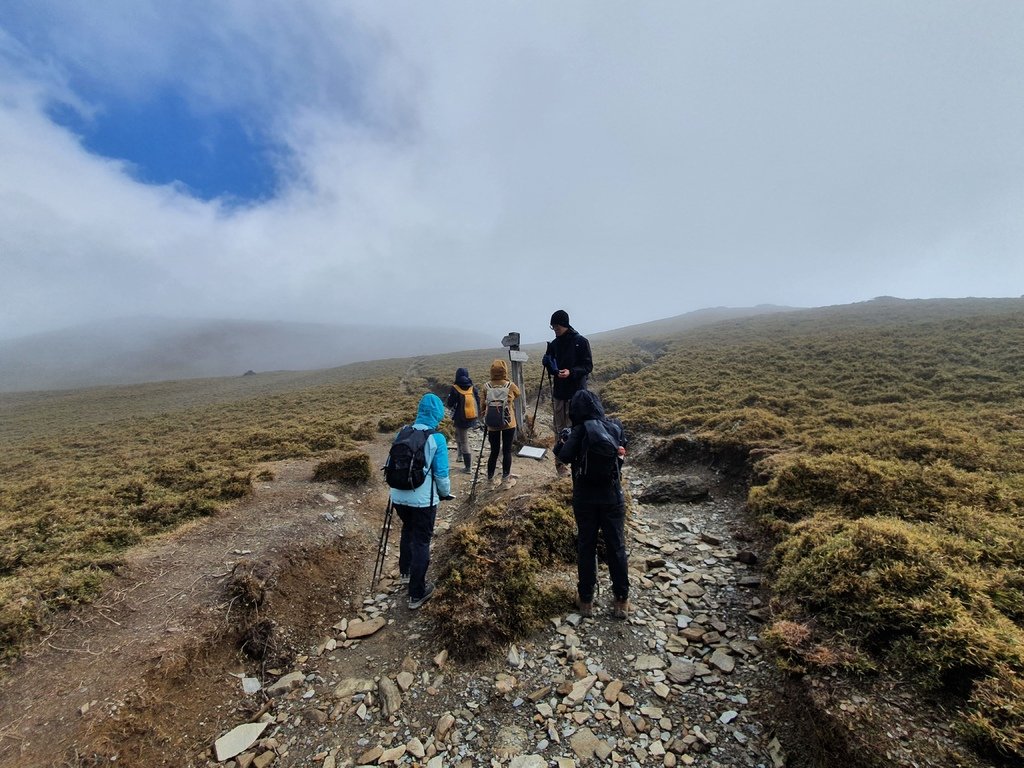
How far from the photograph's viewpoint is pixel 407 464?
6.11 m

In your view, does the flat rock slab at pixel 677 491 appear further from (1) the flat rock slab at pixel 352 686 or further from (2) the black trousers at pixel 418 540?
(1) the flat rock slab at pixel 352 686

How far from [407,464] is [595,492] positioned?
107 inches

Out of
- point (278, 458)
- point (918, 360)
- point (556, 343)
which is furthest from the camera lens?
point (918, 360)

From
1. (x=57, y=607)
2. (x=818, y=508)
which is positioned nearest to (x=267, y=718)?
(x=57, y=607)

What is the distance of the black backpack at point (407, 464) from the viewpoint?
20.1 ft

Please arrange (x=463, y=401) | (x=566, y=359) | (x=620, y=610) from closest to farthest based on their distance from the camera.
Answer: (x=620, y=610) < (x=566, y=359) < (x=463, y=401)

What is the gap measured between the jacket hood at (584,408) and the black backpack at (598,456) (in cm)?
19

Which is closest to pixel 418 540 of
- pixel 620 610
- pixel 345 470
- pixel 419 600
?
pixel 419 600

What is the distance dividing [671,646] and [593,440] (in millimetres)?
2677

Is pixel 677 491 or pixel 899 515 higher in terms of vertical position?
pixel 899 515

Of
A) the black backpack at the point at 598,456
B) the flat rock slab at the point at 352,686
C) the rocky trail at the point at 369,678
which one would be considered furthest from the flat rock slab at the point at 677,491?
the flat rock slab at the point at 352,686

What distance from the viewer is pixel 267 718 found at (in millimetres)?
4777

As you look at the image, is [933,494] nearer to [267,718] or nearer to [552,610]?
[552,610]

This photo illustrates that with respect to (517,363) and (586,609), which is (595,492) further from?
(517,363)
